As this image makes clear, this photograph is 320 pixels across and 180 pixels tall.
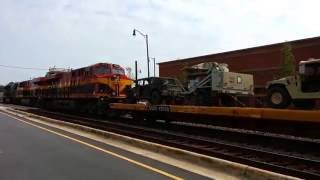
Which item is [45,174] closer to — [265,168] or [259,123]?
[265,168]

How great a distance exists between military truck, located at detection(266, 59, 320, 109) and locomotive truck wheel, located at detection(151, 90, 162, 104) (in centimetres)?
731

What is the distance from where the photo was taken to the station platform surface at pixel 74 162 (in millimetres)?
10512

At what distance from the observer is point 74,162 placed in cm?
1217

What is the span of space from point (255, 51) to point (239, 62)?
260 centimetres

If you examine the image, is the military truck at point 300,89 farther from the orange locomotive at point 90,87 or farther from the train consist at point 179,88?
the orange locomotive at point 90,87

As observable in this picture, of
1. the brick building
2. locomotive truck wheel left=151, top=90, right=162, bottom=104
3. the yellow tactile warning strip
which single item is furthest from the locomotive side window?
the brick building

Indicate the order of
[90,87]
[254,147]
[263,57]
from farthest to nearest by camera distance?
[263,57]
[90,87]
[254,147]

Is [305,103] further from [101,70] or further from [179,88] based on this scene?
[101,70]

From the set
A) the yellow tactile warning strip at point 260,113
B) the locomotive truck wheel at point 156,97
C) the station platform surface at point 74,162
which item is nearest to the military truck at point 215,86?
the locomotive truck wheel at point 156,97

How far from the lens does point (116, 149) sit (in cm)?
1481

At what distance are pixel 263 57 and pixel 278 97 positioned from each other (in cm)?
3212

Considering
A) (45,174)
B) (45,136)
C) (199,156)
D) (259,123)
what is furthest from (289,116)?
(45,136)

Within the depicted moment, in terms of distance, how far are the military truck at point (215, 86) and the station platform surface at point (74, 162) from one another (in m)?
7.90

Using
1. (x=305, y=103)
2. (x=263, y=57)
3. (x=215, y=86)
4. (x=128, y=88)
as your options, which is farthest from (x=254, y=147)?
(x=263, y=57)
